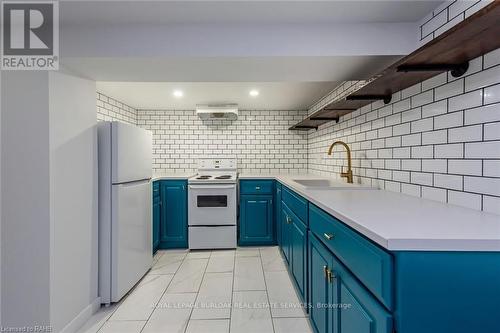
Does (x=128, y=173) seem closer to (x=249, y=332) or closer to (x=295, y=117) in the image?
(x=249, y=332)

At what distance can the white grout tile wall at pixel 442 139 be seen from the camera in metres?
1.06

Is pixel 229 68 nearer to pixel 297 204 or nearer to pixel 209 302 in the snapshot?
pixel 297 204

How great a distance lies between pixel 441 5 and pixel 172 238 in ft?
11.1

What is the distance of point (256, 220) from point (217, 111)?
1624 mm

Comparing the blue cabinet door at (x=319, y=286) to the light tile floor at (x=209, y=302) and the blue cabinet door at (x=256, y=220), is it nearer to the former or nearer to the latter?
the light tile floor at (x=209, y=302)

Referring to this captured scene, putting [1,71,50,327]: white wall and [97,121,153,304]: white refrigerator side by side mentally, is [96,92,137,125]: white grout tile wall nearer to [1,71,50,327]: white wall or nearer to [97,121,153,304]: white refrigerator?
[97,121,153,304]: white refrigerator

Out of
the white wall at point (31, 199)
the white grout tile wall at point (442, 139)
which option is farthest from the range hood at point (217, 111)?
the white wall at point (31, 199)

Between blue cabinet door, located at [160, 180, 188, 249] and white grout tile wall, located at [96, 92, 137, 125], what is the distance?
1088 mm

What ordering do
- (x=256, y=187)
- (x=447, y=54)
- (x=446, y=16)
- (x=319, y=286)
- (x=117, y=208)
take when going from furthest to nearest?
(x=256, y=187), (x=117, y=208), (x=319, y=286), (x=446, y=16), (x=447, y=54)

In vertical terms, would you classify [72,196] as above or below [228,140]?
below

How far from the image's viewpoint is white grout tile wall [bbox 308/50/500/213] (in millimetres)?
1057

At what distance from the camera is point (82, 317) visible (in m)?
1.82

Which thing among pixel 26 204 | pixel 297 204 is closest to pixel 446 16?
pixel 297 204

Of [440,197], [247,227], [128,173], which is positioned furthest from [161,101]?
[440,197]
